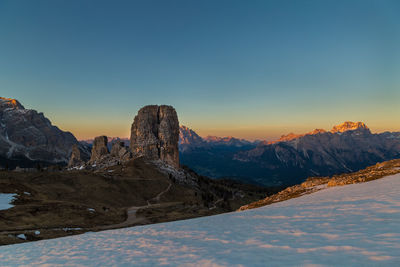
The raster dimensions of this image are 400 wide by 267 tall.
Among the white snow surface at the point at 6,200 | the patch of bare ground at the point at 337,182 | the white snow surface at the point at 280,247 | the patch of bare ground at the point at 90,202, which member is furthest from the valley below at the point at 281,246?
the white snow surface at the point at 6,200

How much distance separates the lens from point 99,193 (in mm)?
134250

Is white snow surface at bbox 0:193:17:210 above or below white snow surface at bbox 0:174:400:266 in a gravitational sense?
above

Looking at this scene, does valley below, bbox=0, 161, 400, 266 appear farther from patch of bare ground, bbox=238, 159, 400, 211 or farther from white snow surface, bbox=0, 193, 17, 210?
white snow surface, bbox=0, 193, 17, 210

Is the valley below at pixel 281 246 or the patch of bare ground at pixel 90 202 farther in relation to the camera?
the patch of bare ground at pixel 90 202

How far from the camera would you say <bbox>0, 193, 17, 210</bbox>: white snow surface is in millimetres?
70031

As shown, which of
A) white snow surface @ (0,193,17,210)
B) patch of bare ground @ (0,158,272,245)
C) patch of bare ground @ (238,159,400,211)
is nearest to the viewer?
patch of bare ground @ (238,159,400,211)

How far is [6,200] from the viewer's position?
76375 mm

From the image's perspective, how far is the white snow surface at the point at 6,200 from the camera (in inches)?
2757

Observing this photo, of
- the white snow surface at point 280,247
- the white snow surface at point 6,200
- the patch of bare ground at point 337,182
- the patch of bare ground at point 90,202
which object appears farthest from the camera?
the white snow surface at point 6,200

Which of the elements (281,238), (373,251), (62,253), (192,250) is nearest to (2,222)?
(62,253)

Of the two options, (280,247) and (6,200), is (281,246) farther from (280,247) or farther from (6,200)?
(6,200)

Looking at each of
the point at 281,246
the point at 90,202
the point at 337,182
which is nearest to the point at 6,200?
the point at 90,202

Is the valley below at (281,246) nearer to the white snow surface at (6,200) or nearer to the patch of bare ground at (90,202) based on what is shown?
the patch of bare ground at (90,202)

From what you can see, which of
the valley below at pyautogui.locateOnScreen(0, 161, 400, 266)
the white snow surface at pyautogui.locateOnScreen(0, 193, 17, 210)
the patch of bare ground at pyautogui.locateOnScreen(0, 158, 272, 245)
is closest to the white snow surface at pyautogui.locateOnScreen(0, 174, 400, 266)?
the valley below at pyautogui.locateOnScreen(0, 161, 400, 266)
